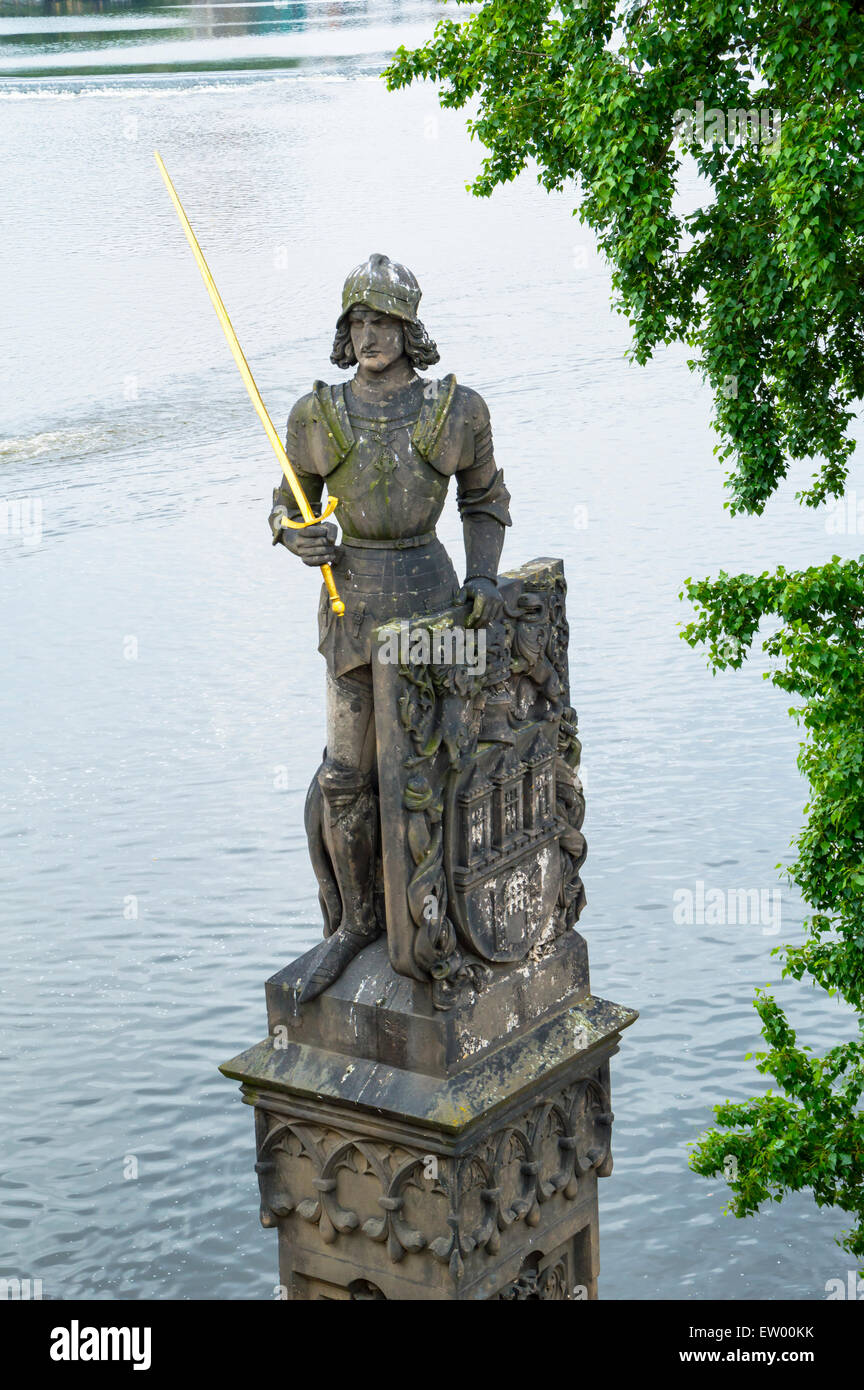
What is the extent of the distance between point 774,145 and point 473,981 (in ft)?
25.3

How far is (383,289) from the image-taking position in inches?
565

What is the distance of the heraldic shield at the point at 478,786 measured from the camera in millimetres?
14508

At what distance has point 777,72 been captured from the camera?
1959cm

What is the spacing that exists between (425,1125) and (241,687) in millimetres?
19407

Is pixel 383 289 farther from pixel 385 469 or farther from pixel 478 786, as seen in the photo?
pixel 478 786

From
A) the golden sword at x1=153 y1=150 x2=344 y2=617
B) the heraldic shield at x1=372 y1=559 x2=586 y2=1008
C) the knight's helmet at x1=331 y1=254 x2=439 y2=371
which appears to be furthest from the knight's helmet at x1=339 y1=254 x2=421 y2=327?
the heraldic shield at x1=372 y1=559 x2=586 y2=1008

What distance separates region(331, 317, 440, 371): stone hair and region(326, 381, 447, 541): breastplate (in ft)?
0.56

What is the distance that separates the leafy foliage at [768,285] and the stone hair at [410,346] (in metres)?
4.46

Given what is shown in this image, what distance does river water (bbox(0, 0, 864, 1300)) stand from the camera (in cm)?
2239

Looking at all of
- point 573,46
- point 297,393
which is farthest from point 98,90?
point 573,46

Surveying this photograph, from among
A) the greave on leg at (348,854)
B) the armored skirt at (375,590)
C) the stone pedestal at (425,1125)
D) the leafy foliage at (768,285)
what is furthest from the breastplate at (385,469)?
the leafy foliage at (768,285)

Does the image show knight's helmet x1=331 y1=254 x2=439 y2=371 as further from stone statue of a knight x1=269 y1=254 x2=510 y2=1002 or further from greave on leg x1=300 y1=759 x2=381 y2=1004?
greave on leg x1=300 y1=759 x2=381 y2=1004

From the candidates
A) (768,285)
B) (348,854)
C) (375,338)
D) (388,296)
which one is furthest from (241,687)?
(388,296)
